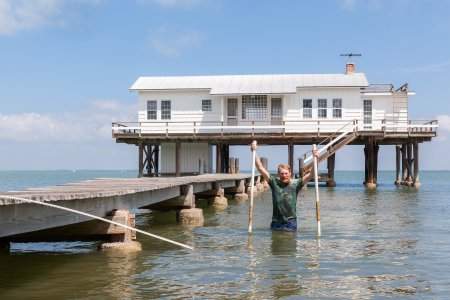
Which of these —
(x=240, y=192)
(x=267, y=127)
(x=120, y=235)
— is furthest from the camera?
(x=267, y=127)

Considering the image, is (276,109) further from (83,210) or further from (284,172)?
(83,210)

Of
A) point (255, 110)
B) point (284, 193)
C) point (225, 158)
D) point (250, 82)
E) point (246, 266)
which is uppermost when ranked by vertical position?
point (250, 82)

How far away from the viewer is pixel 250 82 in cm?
4325

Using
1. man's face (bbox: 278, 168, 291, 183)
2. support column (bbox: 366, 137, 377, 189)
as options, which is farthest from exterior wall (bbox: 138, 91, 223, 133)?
man's face (bbox: 278, 168, 291, 183)

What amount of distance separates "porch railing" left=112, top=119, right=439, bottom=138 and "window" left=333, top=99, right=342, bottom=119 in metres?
0.53

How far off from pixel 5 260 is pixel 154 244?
10.7ft

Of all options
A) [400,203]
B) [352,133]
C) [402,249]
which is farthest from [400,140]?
[402,249]

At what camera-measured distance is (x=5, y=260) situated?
11922 millimetres

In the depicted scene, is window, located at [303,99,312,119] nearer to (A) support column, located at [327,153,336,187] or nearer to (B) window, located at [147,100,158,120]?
(A) support column, located at [327,153,336,187]

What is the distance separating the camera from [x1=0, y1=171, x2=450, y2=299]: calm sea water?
30.2ft

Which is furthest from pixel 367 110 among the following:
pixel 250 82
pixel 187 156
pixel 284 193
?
pixel 284 193

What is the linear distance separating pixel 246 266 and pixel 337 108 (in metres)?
30.8

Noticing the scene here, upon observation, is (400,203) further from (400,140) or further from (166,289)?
(166,289)

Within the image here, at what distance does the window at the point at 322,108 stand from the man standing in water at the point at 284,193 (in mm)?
26201
